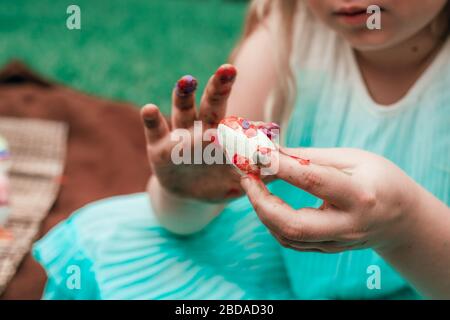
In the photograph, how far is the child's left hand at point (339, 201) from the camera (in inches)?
20.6

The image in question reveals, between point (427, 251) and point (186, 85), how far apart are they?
277 millimetres

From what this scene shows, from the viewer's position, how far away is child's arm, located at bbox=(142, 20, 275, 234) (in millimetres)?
642

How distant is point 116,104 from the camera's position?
1.63 m

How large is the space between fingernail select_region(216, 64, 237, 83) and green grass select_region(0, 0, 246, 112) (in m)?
1.35

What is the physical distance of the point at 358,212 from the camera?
539 mm

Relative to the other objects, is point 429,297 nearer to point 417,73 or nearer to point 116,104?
point 417,73

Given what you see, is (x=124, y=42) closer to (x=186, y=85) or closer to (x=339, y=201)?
(x=186, y=85)

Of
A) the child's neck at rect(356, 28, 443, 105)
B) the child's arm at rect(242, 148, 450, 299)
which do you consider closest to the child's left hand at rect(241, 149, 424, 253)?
the child's arm at rect(242, 148, 450, 299)

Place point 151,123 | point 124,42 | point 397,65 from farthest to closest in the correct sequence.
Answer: point 124,42
point 397,65
point 151,123

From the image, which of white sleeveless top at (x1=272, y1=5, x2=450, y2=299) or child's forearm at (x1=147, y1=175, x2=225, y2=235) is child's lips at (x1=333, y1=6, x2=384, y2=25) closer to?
white sleeveless top at (x1=272, y1=5, x2=450, y2=299)

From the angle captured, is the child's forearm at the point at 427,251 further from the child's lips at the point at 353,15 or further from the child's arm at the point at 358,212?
the child's lips at the point at 353,15

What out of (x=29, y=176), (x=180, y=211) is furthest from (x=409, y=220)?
(x=29, y=176)
